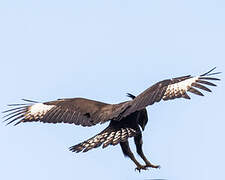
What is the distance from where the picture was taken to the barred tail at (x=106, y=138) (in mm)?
12867

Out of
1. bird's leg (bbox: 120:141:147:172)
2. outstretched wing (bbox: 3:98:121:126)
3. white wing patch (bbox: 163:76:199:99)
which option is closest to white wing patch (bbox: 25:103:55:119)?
outstretched wing (bbox: 3:98:121:126)

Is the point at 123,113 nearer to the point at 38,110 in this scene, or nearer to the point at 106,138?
the point at 106,138

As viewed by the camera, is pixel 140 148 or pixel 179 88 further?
pixel 140 148

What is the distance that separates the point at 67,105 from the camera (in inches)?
591

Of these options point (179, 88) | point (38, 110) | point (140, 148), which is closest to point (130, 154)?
point (140, 148)

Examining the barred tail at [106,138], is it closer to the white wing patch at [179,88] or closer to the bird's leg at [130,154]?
the bird's leg at [130,154]

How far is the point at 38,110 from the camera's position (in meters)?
15.5

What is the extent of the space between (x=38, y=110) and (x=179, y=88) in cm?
350

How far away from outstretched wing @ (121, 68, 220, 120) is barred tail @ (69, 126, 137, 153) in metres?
0.32

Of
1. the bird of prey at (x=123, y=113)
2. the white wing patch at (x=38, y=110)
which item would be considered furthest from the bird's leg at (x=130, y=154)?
the white wing patch at (x=38, y=110)

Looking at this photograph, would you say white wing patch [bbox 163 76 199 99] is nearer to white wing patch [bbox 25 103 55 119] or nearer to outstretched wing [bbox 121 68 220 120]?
outstretched wing [bbox 121 68 220 120]

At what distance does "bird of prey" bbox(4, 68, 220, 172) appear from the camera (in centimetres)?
1303

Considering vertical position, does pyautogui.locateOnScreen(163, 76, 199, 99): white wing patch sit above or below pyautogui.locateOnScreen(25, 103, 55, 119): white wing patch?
above

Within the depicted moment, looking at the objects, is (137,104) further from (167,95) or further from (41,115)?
(41,115)
